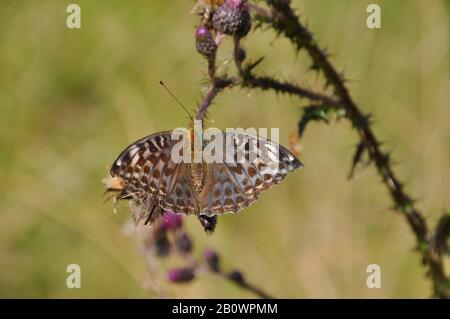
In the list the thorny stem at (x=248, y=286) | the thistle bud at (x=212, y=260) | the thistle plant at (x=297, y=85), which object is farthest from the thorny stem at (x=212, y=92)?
the thistle bud at (x=212, y=260)

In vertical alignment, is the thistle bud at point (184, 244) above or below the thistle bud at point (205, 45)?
below

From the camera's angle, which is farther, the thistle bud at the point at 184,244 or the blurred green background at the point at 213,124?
the blurred green background at the point at 213,124

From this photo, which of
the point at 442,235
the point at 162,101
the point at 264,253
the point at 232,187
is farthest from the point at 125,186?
the point at 162,101

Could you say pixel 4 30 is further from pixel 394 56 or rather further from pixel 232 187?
pixel 232 187

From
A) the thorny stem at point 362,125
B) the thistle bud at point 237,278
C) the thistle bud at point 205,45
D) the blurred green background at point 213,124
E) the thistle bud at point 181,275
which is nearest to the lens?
the thistle bud at point 205,45

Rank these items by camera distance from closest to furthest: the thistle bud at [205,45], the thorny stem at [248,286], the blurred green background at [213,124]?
the thistle bud at [205,45] < the thorny stem at [248,286] < the blurred green background at [213,124]

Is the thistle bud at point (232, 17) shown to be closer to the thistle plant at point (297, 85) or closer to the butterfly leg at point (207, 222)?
the thistle plant at point (297, 85)

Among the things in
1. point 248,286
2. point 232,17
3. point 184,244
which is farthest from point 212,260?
point 232,17
